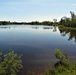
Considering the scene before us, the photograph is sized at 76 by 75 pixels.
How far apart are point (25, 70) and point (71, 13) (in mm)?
109363

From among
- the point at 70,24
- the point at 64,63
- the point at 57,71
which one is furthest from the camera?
the point at 70,24

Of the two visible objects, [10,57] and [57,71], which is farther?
[57,71]

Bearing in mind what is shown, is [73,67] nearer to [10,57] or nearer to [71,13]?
[10,57]

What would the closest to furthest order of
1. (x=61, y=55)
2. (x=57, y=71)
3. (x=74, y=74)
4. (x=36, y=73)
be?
(x=74, y=74)
(x=57, y=71)
(x=36, y=73)
(x=61, y=55)

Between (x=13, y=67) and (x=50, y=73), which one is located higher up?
(x=13, y=67)

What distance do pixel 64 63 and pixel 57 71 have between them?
3.17m

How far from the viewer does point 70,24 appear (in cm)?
11381

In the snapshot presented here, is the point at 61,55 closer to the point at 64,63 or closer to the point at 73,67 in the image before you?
the point at 64,63

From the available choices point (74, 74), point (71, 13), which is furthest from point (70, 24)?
point (74, 74)

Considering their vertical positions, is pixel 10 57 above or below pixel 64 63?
above

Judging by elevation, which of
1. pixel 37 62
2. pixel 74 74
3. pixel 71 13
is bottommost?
pixel 37 62

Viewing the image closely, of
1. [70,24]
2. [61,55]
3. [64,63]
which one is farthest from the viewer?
[70,24]

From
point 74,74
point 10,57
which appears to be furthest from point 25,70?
point 74,74

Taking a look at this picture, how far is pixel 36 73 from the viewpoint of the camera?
18.2 meters
